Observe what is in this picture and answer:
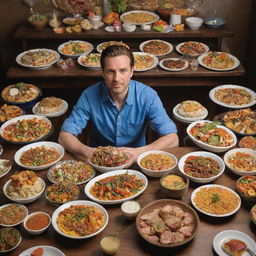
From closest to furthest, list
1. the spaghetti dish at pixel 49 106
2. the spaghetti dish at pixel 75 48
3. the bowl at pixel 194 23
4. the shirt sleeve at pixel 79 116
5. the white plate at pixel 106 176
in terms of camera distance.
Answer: the white plate at pixel 106 176 < the shirt sleeve at pixel 79 116 < the spaghetti dish at pixel 49 106 < the spaghetti dish at pixel 75 48 < the bowl at pixel 194 23

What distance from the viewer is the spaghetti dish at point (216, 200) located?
2.89 meters

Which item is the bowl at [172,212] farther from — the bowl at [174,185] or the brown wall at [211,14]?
the brown wall at [211,14]

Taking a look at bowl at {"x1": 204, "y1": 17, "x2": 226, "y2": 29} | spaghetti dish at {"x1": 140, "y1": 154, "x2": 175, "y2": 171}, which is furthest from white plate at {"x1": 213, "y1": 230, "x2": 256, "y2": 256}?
bowl at {"x1": 204, "y1": 17, "x2": 226, "y2": 29}

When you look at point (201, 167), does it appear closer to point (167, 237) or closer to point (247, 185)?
point (247, 185)

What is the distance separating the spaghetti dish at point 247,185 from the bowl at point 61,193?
133cm

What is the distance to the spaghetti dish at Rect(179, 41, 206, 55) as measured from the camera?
590 centimetres

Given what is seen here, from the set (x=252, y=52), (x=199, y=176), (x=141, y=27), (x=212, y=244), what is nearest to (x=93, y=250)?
(x=212, y=244)

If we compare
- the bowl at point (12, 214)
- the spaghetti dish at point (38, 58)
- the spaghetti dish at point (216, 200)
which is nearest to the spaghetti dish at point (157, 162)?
the spaghetti dish at point (216, 200)

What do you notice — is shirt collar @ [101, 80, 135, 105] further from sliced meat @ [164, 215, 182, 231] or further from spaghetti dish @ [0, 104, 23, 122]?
sliced meat @ [164, 215, 182, 231]

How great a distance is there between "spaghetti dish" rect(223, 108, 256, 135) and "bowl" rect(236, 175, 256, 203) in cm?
88

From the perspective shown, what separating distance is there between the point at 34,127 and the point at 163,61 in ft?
8.20

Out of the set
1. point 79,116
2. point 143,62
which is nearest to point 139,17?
point 143,62

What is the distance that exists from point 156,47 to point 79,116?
8.26 ft

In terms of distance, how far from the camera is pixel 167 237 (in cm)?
261
